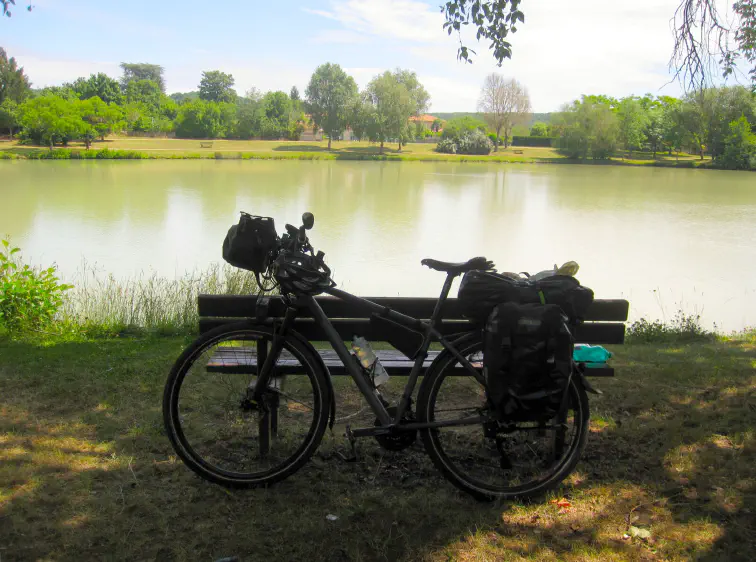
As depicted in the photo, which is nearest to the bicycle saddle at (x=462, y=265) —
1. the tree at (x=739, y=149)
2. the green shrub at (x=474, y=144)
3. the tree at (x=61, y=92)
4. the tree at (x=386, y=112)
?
the tree at (x=739, y=149)

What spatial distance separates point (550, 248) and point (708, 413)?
11.6 m

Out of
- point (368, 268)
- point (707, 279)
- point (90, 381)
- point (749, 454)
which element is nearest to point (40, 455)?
point (90, 381)

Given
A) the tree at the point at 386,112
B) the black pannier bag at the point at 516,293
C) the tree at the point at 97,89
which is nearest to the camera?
the black pannier bag at the point at 516,293

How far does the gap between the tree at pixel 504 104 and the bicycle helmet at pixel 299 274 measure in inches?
2928

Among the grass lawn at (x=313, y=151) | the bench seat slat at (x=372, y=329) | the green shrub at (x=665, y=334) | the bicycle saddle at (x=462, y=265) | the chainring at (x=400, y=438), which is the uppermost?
the grass lawn at (x=313, y=151)

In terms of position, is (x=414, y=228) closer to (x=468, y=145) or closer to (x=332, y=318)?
(x=332, y=318)

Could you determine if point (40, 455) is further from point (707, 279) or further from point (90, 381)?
point (707, 279)

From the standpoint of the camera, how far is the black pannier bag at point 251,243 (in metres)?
2.46

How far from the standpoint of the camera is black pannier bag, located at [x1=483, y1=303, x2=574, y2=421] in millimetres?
2229

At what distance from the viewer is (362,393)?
2.59 metres

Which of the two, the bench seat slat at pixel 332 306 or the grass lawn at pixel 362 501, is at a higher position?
the bench seat slat at pixel 332 306

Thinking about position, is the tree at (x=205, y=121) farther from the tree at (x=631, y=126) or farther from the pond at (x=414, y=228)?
the tree at (x=631, y=126)

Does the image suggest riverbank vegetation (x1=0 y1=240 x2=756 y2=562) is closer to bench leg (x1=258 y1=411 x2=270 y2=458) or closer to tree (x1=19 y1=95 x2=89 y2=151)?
bench leg (x1=258 y1=411 x2=270 y2=458)

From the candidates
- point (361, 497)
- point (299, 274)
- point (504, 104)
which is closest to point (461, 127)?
point (504, 104)
